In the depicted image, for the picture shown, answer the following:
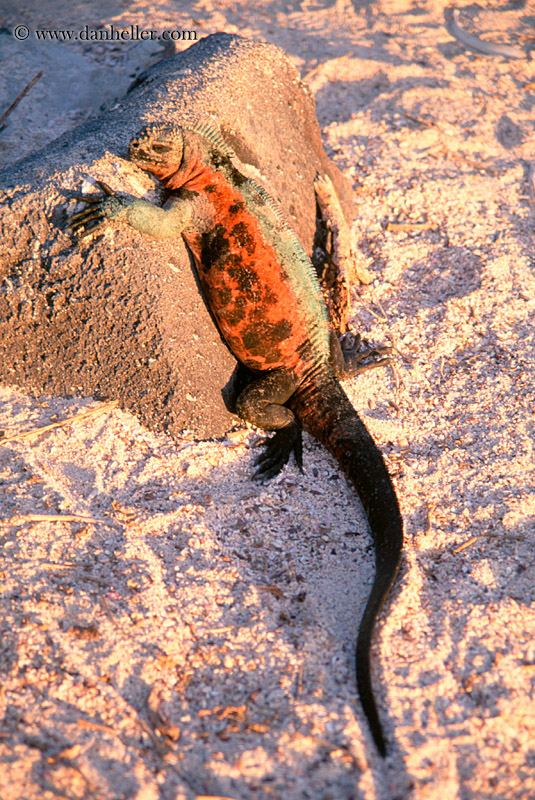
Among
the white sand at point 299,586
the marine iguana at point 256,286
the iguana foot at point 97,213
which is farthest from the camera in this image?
the marine iguana at point 256,286

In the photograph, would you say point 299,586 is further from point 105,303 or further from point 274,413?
point 105,303

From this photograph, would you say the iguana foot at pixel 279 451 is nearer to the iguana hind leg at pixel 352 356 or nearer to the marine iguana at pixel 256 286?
the marine iguana at pixel 256 286

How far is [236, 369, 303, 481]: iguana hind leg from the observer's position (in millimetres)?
3453

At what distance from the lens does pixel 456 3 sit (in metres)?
7.60

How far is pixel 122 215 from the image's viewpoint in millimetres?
3188

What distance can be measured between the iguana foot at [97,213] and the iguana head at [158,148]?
28cm

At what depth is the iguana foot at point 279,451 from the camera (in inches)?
132

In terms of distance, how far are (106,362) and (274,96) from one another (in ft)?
7.76

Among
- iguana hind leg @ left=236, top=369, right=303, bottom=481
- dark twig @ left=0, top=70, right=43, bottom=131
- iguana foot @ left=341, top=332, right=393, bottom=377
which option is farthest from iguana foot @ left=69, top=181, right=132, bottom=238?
dark twig @ left=0, top=70, right=43, bottom=131

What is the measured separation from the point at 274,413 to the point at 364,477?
2.17 ft

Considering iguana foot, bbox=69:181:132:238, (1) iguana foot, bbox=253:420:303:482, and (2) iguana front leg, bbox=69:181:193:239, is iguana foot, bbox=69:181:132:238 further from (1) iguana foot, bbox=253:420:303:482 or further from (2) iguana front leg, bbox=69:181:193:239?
(1) iguana foot, bbox=253:420:303:482

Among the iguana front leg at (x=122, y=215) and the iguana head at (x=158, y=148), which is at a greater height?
the iguana head at (x=158, y=148)

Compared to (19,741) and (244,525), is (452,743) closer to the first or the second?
(244,525)

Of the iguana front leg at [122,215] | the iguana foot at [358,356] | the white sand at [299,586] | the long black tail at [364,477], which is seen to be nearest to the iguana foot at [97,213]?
the iguana front leg at [122,215]
